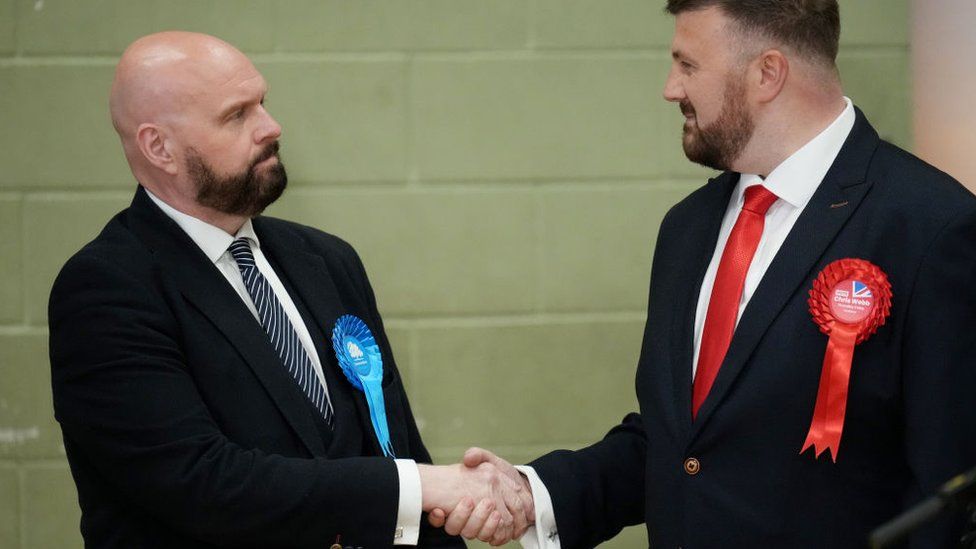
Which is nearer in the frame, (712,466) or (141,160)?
(712,466)

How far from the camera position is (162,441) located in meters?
1.93

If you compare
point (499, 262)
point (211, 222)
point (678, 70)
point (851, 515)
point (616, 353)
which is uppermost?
point (678, 70)

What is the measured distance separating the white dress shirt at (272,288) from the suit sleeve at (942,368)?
2.67ft

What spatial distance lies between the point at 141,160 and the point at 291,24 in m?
1.08

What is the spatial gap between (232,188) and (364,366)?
40cm

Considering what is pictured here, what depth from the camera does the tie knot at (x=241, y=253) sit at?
2.18 m

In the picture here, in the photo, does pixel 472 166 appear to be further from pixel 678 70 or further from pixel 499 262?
pixel 678 70

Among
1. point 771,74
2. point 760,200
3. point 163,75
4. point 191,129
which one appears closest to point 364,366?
point 191,129

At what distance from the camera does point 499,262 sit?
3.24 metres

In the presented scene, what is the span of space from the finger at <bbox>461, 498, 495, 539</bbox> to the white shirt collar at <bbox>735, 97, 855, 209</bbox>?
0.77m

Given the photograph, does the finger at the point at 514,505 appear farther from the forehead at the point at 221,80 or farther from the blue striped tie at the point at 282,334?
the forehead at the point at 221,80

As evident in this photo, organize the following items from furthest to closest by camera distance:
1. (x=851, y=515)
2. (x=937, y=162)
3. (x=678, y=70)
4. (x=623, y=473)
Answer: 1. (x=937, y=162)
2. (x=623, y=473)
3. (x=678, y=70)
4. (x=851, y=515)

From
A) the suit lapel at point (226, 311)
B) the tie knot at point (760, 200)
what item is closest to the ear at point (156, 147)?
the suit lapel at point (226, 311)

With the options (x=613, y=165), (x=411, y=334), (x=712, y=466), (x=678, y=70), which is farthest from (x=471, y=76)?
(x=712, y=466)
